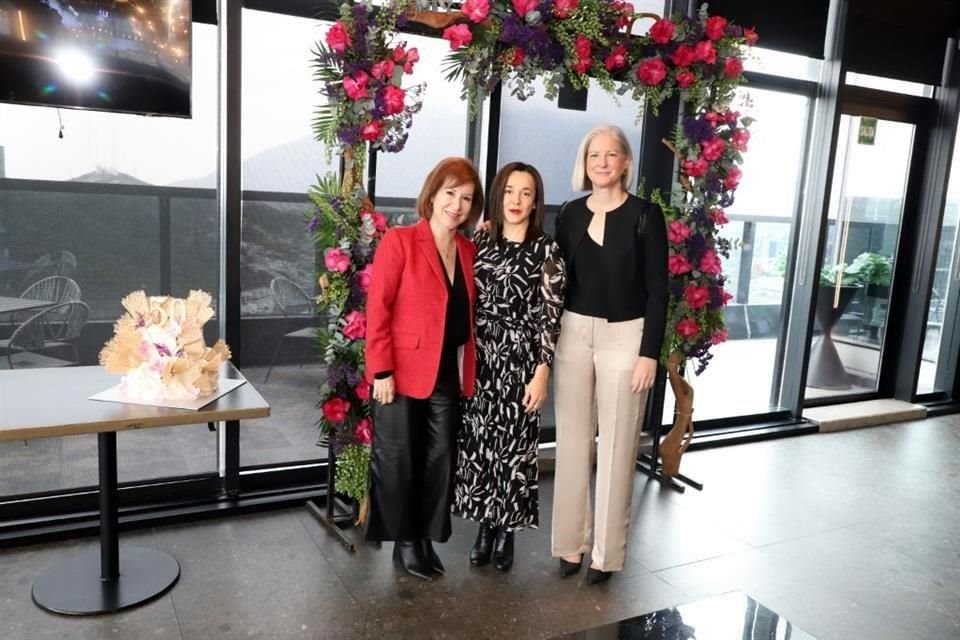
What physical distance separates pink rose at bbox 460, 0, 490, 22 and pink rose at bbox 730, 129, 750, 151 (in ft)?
4.34

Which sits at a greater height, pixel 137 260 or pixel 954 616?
pixel 137 260

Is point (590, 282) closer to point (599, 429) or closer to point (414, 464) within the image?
point (599, 429)

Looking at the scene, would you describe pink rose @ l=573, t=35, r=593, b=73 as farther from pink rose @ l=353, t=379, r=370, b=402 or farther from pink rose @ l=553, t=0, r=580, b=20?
pink rose @ l=353, t=379, r=370, b=402

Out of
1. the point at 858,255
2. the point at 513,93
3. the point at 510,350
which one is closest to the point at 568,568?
the point at 510,350

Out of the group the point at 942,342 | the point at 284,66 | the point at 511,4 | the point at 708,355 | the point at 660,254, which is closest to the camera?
the point at 660,254

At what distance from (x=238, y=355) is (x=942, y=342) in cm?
516

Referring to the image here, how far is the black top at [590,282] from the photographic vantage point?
2.62 m

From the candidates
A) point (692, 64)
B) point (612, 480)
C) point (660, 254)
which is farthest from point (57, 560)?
point (692, 64)

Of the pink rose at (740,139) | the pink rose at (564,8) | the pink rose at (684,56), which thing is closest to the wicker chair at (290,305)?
the pink rose at (564,8)

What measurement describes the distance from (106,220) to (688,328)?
8.34 feet

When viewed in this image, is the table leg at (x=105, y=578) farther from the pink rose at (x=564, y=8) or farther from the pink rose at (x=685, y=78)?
the pink rose at (x=685, y=78)

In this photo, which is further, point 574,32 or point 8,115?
point 574,32

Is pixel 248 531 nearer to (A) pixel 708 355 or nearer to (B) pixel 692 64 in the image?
(A) pixel 708 355

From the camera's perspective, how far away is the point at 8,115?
108 inches
